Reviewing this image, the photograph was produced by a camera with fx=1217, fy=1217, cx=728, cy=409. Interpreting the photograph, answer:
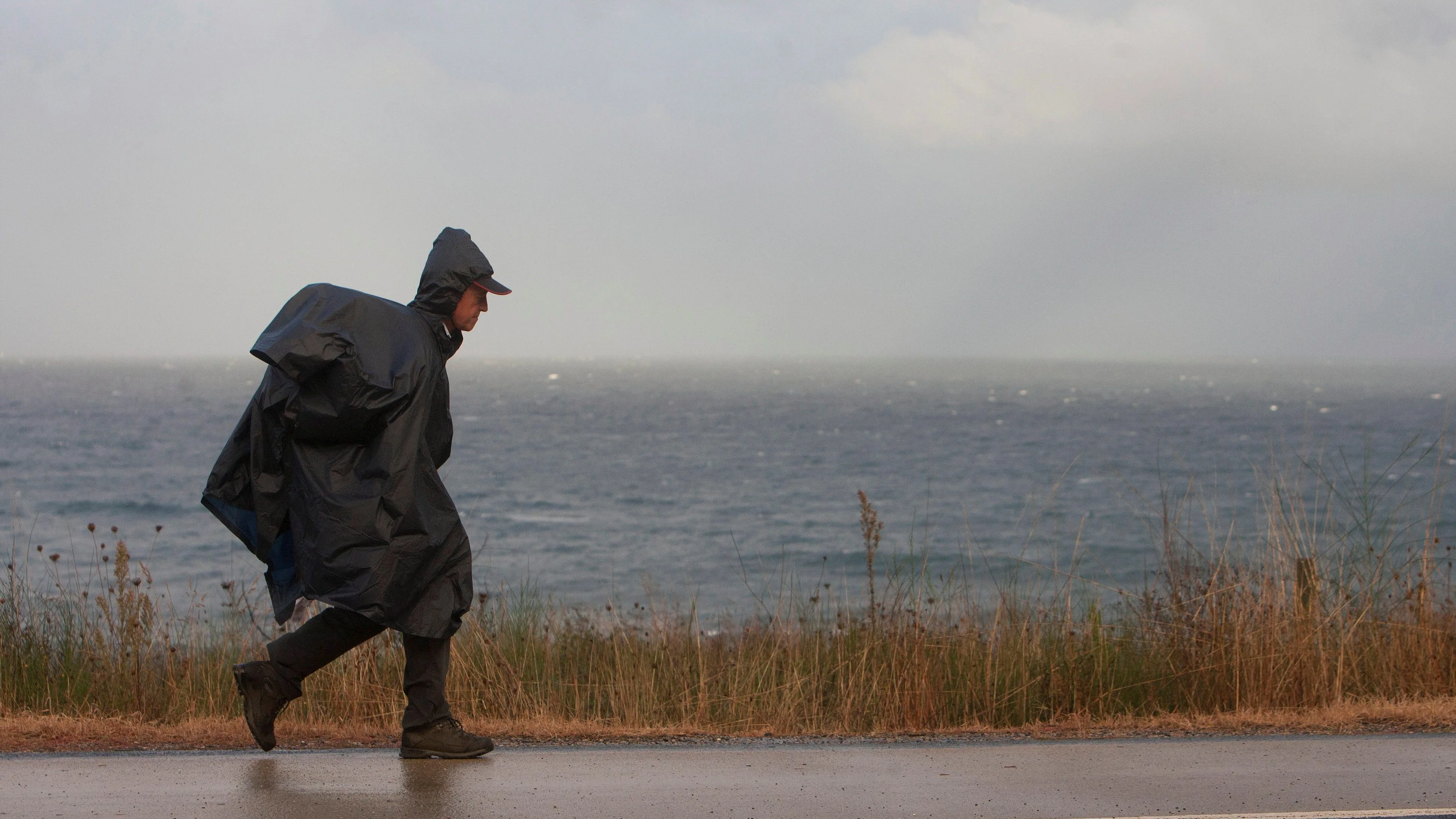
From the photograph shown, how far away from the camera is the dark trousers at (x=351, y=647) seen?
13.6 feet

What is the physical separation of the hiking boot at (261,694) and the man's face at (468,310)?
1347 millimetres

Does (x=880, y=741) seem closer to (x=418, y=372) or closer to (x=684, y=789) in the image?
(x=684, y=789)

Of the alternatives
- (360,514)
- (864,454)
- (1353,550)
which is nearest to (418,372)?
(360,514)

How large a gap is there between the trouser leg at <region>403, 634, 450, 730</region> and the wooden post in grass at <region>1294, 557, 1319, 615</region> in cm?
448

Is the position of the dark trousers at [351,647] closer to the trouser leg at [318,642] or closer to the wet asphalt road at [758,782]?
the trouser leg at [318,642]

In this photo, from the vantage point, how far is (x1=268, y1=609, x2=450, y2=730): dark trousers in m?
4.15

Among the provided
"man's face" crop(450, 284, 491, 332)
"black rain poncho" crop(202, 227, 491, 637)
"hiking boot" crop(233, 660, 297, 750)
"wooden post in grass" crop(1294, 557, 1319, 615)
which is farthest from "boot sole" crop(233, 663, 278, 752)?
"wooden post in grass" crop(1294, 557, 1319, 615)

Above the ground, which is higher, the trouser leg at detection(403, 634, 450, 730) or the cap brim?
the cap brim

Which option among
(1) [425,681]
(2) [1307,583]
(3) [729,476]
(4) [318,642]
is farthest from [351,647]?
(3) [729,476]

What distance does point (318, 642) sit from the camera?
418 centimetres

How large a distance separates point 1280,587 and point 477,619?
478 centimetres

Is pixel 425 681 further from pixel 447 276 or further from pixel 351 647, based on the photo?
pixel 447 276

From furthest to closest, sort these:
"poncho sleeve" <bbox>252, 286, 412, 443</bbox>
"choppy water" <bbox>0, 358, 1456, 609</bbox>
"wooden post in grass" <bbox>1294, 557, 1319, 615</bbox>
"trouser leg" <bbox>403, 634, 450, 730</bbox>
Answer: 1. "choppy water" <bbox>0, 358, 1456, 609</bbox>
2. "wooden post in grass" <bbox>1294, 557, 1319, 615</bbox>
3. "trouser leg" <bbox>403, 634, 450, 730</bbox>
4. "poncho sleeve" <bbox>252, 286, 412, 443</bbox>

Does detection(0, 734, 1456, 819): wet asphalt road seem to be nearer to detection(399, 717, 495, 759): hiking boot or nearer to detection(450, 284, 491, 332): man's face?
detection(399, 717, 495, 759): hiking boot
